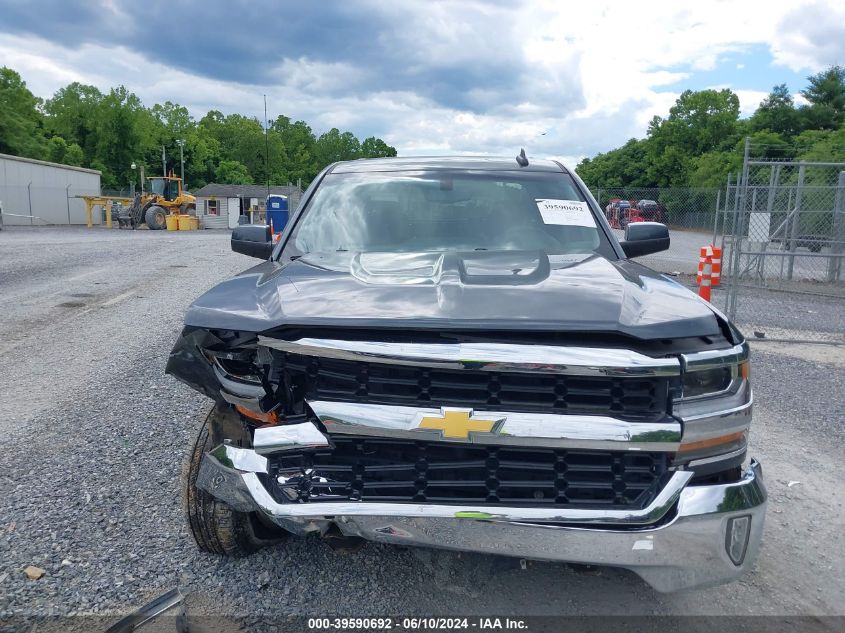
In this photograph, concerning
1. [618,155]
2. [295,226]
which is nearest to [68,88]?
[618,155]

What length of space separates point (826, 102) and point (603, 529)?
5670 cm

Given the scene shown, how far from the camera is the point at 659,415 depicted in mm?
2062

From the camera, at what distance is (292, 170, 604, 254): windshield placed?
340 centimetres

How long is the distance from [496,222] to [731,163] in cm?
5251

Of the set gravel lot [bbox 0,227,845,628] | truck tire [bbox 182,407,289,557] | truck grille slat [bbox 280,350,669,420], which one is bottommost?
gravel lot [bbox 0,227,845,628]

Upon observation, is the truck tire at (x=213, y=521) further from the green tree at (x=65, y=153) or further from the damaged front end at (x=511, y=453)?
the green tree at (x=65, y=153)

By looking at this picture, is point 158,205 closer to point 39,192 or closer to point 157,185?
point 157,185

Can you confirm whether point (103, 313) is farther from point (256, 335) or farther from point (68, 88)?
point (68, 88)

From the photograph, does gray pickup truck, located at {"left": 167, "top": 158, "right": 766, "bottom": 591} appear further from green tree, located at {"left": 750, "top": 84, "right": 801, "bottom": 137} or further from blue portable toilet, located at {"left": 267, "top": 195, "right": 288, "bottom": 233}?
green tree, located at {"left": 750, "top": 84, "right": 801, "bottom": 137}

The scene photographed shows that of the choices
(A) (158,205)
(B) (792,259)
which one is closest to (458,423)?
(B) (792,259)

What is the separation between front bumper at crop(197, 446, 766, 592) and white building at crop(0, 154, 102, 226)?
4279 cm

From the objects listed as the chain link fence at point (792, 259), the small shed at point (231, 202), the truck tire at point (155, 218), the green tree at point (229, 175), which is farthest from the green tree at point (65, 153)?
the chain link fence at point (792, 259)

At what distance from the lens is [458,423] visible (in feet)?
6.61

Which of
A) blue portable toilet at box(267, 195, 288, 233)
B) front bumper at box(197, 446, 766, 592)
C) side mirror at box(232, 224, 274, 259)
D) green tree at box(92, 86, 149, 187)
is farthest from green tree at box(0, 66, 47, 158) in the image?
front bumper at box(197, 446, 766, 592)
